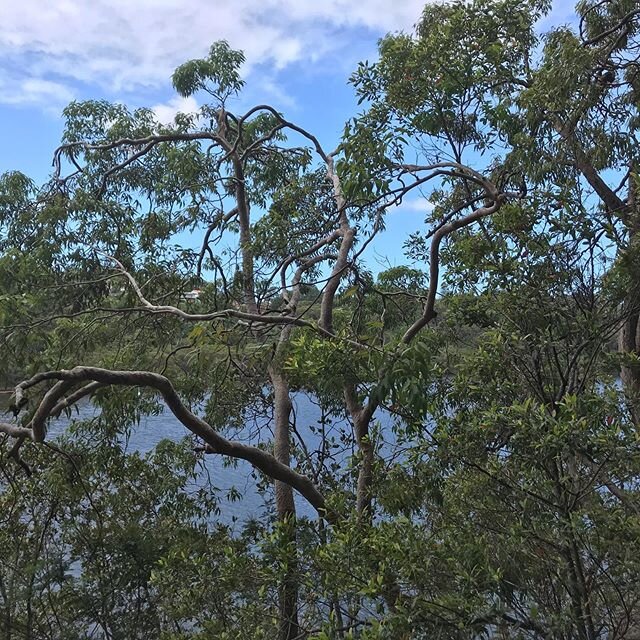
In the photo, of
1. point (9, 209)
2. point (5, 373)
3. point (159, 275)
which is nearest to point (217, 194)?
point (159, 275)

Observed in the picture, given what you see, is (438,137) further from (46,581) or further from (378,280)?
(46,581)

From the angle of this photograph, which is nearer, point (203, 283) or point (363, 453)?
point (363, 453)

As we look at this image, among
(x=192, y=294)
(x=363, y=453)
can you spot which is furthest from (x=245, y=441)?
(x=363, y=453)

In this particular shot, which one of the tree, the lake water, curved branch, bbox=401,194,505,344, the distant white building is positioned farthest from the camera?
the lake water

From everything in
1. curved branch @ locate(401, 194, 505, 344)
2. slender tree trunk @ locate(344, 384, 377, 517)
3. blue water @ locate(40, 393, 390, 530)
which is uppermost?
blue water @ locate(40, 393, 390, 530)

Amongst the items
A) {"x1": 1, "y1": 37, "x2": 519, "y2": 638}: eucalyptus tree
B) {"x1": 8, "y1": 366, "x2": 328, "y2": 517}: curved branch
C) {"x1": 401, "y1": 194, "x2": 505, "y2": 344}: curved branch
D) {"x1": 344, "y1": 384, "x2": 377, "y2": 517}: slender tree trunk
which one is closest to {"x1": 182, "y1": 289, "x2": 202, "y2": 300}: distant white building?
{"x1": 1, "y1": 37, "x2": 519, "y2": 638}: eucalyptus tree

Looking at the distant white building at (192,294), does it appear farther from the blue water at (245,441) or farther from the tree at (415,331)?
the blue water at (245,441)

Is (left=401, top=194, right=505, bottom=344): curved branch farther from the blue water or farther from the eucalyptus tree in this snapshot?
the blue water

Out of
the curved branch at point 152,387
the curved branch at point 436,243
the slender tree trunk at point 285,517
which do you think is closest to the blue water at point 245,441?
the slender tree trunk at point 285,517

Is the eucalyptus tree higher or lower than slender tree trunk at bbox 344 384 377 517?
higher

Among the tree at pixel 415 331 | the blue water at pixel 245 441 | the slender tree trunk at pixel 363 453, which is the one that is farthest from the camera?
the blue water at pixel 245 441

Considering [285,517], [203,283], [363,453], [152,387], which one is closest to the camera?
[152,387]

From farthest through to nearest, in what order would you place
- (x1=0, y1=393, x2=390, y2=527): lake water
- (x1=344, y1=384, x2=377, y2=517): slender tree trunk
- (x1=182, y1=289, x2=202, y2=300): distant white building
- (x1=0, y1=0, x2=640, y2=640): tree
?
(x1=0, y1=393, x2=390, y2=527): lake water
(x1=182, y1=289, x2=202, y2=300): distant white building
(x1=344, y1=384, x2=377, y2=517): slender tree trunk
(x1=0, y1=0, x2=640, y2=640): tree

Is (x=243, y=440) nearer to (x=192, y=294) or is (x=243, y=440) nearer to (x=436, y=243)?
(x=192, y=294)
